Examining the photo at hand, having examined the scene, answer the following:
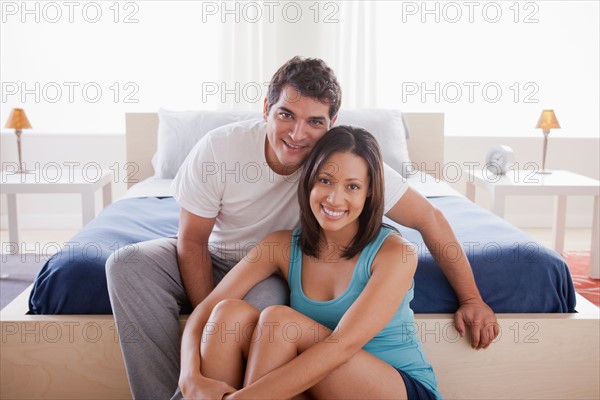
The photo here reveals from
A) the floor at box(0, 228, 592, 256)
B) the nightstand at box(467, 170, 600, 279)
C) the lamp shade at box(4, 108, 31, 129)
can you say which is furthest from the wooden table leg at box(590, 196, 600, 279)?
the lamp shade at box(4, 108, 31, 129)

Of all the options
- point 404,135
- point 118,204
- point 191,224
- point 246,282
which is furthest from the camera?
point 404,135

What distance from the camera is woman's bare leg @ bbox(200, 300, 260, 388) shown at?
4.52 feet

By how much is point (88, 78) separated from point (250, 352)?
289 cm

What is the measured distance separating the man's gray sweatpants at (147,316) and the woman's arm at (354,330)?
237 millimetres

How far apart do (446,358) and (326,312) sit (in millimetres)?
381

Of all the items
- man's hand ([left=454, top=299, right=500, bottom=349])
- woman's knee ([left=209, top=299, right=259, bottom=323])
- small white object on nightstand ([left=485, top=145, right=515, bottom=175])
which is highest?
small white object on nightstand ([left=485, top=145, right=515, bottom=175])

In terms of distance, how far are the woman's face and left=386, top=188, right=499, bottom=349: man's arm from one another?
17 cm

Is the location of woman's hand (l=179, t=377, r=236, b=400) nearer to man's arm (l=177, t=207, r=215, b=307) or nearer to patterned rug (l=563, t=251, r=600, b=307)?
man's arm (l=177, t=207, r=215, b=307)

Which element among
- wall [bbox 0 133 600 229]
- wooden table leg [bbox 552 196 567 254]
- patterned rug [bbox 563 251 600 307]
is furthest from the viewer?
wall [bbox 0 133 600 229]

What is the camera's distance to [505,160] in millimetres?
3090

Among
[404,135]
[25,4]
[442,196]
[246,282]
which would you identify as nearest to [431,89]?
[404,135]

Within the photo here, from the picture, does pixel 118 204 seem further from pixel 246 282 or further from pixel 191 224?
pixel 246 282

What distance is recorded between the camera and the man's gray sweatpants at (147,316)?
154 cm

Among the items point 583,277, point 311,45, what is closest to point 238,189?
point 583,277
